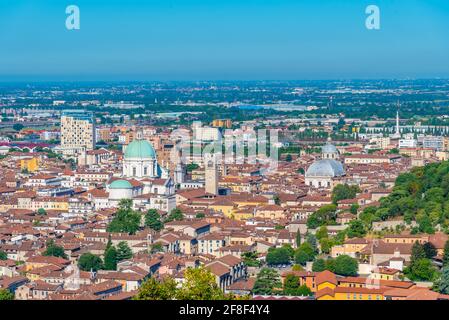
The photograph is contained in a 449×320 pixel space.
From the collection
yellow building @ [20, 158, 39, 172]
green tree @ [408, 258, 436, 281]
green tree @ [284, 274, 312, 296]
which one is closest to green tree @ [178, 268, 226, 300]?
green tree @ [284, 274, 312, 296]

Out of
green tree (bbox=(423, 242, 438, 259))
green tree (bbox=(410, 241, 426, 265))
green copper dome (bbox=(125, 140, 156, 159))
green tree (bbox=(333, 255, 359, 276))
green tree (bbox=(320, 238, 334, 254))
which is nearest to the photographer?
green tree (bbox=(333, 255, 359, 276))

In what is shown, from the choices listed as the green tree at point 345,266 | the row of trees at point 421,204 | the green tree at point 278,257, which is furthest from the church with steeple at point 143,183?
the green tree at point 345,266

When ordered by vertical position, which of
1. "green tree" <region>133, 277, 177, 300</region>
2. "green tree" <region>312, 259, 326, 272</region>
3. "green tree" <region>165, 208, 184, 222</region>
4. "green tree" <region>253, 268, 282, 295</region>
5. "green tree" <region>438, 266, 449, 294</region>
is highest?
"green tree" <region>133, 277, 177, 300</region>

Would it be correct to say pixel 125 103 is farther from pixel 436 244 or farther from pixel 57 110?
pixel 436 244

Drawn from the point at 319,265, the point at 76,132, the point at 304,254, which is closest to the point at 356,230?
the point at 304,254

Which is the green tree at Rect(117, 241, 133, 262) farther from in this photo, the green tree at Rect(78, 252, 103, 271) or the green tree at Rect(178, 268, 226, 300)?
the green tree at Rect(178, 268, 226, 300)

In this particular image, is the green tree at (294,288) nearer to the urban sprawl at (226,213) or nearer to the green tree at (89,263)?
the urban sprawl at (226,213)
